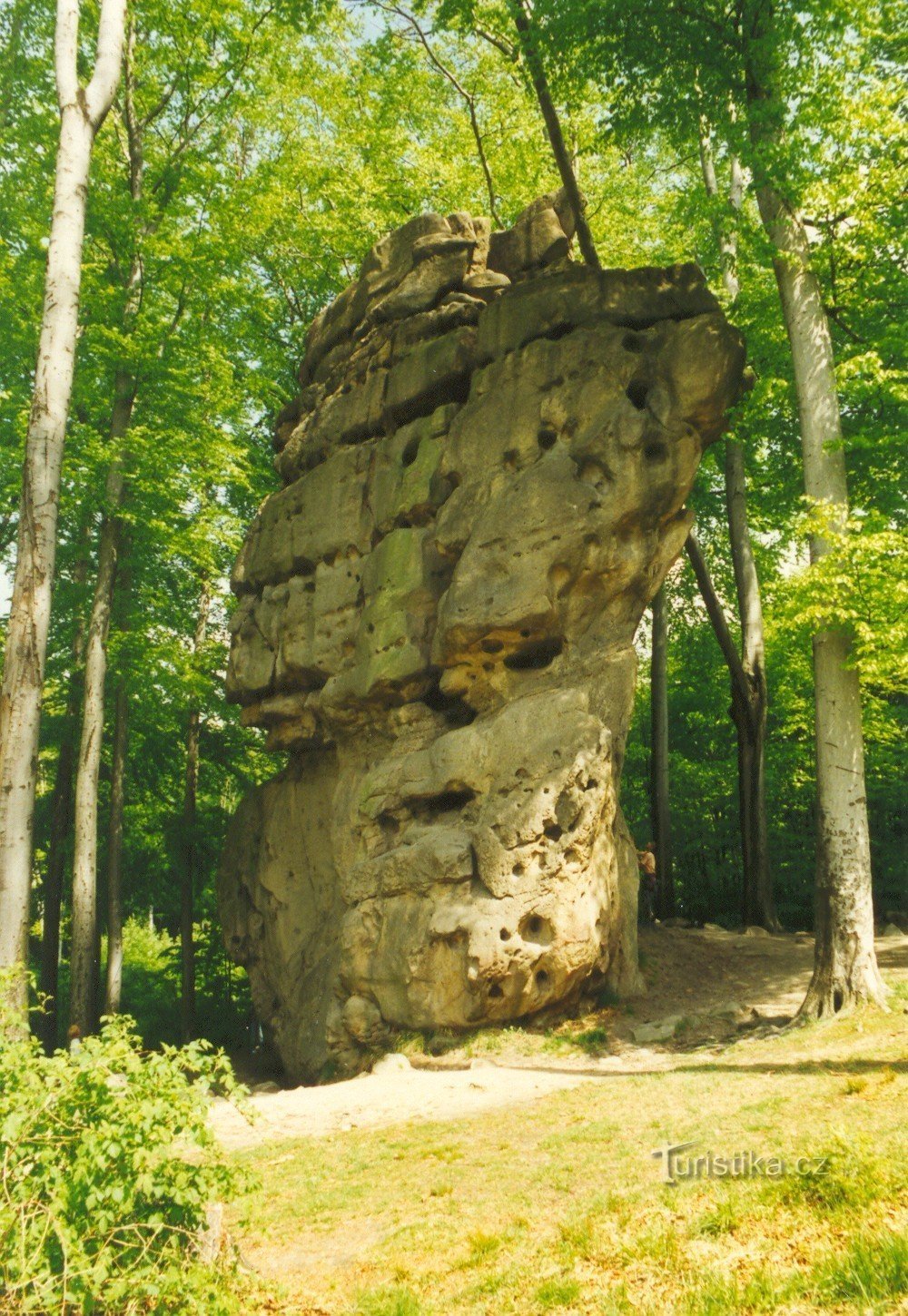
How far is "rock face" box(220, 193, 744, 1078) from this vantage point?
11766mm

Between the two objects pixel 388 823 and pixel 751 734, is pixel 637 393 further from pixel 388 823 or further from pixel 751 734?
pixel 751 734

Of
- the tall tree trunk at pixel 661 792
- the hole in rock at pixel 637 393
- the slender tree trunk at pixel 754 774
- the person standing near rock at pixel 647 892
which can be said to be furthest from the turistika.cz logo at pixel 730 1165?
the tall tree trunk at pixel 661 792

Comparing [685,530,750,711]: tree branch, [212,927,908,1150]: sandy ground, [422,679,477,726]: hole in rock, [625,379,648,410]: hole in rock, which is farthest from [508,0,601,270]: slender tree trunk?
[212,927,908,1150]: sandy ground

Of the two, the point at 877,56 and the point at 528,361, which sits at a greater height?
the point at 877,56

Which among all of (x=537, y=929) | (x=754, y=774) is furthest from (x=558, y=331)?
(x=754, y=774)

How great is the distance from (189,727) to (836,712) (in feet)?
46.5

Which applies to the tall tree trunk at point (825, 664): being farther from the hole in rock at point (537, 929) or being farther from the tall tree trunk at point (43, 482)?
the tall tree trunk at point (43, 482)

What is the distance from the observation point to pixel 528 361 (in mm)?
13648

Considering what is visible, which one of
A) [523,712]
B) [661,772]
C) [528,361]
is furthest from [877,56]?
[661,772]

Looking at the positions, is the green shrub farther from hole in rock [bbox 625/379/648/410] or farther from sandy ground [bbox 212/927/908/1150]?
hole in rock [bbox 625/379/648/410]

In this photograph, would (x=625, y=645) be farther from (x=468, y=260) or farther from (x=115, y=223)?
(x=115, y=223)

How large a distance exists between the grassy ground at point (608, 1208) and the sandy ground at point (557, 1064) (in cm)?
84

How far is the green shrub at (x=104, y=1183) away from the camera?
377 cm

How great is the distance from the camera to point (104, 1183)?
3.97m
